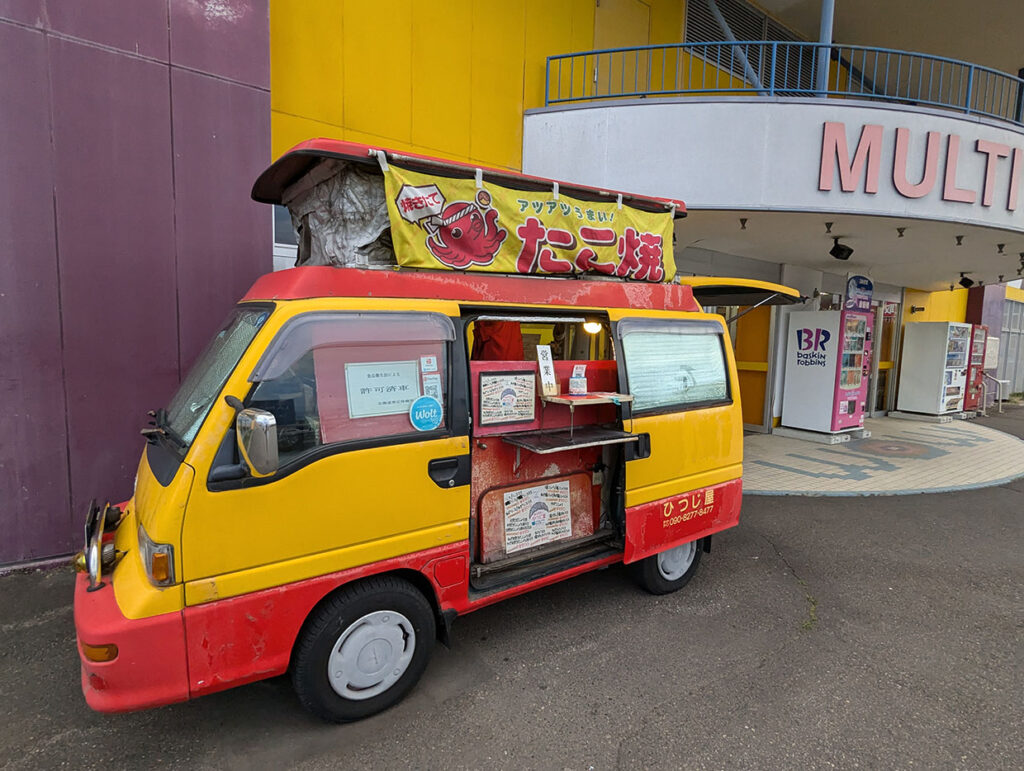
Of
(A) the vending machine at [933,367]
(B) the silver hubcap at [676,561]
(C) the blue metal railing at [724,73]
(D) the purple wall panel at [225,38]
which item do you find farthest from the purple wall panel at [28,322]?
(A) the vending machine at [933,367]

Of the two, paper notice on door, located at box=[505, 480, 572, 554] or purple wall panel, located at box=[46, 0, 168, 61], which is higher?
purple wall panel, located at box=[46, 0, 168, 61]

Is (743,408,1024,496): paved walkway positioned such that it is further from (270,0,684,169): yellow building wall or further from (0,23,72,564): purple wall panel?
(0,23,72,564): purple wall panel

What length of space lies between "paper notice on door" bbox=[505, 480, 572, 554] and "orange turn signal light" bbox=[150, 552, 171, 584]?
1782mm

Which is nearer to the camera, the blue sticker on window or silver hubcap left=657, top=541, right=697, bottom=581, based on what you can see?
the blue sticker on window

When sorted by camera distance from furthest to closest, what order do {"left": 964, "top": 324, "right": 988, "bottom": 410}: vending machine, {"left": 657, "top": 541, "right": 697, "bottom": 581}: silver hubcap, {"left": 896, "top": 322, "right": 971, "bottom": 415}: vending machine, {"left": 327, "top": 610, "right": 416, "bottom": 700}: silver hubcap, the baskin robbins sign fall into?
1. {"left": 964, "top": 324, "right": 988, "bottom": 410}: vending machine
2. {"left": 896, "top": 322, "right": 971, "bottom": 415}: vending machine
3. the baskin robbins sign
4. {"left": 657, "top": 541, "right": 697, "bottom": 581}: silver hubcap
5. {"left": 327, "top": 610, "right": 416, "bottom": 700}: silver hubcap

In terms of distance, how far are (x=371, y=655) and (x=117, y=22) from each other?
5359mm

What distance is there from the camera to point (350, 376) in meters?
2.71

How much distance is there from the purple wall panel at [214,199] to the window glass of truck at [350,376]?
10.0ft

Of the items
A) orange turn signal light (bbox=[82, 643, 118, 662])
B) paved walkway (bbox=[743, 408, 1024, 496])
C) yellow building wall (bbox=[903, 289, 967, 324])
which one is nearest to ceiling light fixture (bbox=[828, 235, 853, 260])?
paved walkway (bbox=[743, 408, 1024, 496])

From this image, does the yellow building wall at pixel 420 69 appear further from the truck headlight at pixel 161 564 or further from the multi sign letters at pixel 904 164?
the truck headlight at pixel 161 564

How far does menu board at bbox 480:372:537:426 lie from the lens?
321 centimetres

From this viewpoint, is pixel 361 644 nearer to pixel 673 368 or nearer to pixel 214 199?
pixel 673 368

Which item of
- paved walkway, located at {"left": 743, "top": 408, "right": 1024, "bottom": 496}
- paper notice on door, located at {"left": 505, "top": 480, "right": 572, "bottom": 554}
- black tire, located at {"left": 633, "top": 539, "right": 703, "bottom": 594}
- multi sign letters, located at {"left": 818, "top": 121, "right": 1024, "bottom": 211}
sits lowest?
paved walkway, located at {"left": 743, "top": 408, "right": 1024, "bottom": 496}

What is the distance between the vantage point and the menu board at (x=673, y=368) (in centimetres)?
381
